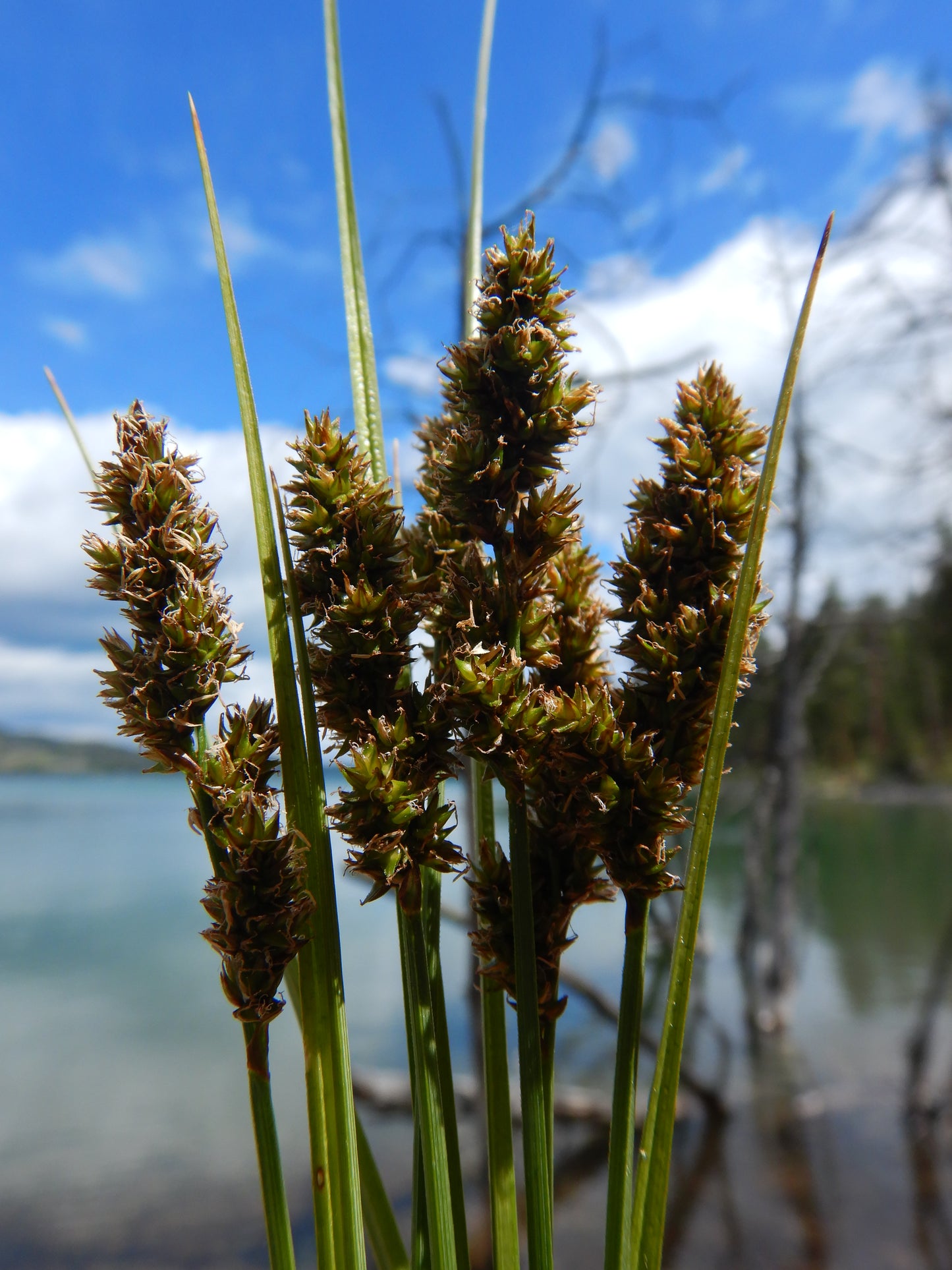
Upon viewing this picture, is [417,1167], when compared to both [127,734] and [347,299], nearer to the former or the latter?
[127,734]

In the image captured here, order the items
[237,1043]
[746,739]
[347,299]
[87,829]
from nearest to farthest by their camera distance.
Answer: [347,299] < [237,1043] < [746,739] < [87,829]

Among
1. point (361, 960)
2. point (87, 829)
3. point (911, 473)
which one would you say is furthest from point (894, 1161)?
point (87, 829)

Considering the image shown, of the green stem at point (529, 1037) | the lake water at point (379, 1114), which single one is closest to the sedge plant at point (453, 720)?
the green stem at point (529, 1037)

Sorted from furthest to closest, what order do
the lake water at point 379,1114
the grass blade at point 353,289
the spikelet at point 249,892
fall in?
1. the lake water at point 379,1114
2. the grass blade at point 353,289
3. the spikelet at point 249,892

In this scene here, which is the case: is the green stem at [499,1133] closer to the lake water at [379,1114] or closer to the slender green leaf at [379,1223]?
the slender green leaf at [379,1223]

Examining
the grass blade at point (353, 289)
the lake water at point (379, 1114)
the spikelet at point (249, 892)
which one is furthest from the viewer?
the lake water at point (379, 1114)

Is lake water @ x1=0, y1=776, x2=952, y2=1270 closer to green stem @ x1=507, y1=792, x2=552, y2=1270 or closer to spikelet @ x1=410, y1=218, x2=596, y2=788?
green stem @ x1=507, y1=792, x2=552, y2=1270
